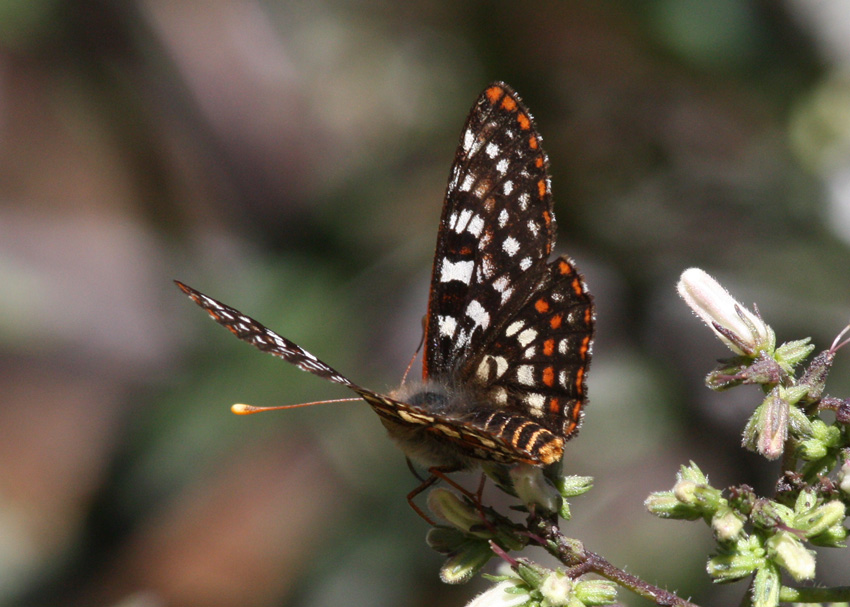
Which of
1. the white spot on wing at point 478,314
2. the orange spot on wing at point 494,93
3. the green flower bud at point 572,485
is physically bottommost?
the green flower bud at point 572,485

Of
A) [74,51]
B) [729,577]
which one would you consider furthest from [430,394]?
[74,51]

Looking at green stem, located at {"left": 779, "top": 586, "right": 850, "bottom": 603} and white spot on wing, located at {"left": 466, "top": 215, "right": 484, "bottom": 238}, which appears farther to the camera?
white spot on wing, located at {"left": 466, "top": 215, "right": 484, "bottom": 238}

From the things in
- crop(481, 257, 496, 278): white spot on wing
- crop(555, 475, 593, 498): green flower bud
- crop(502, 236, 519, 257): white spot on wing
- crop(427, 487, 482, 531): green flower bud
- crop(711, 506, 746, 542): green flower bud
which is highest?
crop(502, 236, 519, 257): white spot on wing

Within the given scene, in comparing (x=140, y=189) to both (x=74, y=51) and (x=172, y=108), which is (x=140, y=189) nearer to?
(x=172, y=108)

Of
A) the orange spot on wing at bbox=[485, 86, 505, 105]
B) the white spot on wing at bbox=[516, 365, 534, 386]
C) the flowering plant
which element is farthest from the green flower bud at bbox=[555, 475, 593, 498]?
the orange spot on wing at bbox=[485, 86, 505, 105]

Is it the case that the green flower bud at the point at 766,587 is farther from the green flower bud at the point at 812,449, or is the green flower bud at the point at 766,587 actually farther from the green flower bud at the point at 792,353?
the green flower bud at the point at 792,353

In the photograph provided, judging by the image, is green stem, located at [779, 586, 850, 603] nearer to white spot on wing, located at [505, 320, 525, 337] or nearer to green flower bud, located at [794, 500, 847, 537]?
green flower bud, located at [794, 500, 847, 537]

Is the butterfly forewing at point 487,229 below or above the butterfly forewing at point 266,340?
above

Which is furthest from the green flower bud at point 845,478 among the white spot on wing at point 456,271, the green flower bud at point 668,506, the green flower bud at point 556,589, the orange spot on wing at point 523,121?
the orange spot on wing at point 523,121
